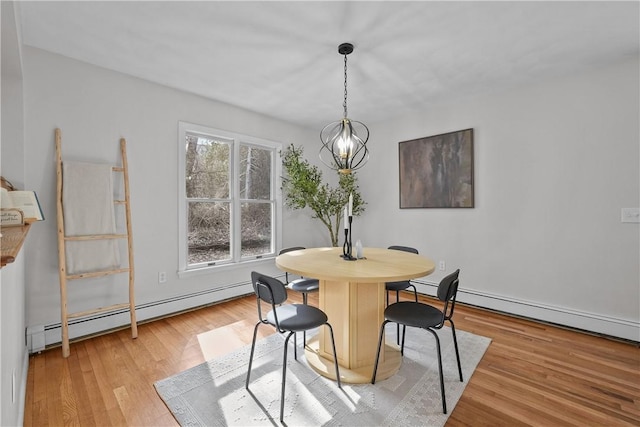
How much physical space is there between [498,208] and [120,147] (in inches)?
158

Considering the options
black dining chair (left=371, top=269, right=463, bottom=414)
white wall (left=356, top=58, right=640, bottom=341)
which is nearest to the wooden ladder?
black dining chair (left=371, top=269, right=463, bottom=414)

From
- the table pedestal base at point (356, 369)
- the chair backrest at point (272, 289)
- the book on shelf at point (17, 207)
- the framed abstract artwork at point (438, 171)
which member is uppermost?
the framed abstract artwork at point (438, 171)

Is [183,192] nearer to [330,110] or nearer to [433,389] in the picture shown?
[330,110]

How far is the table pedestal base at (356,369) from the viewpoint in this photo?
77.0 inches

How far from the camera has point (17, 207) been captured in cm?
177

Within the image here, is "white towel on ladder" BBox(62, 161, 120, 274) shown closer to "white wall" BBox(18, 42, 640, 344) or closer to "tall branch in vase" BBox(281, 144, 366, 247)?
"white wall" BBox(18, 42, 640, 344)

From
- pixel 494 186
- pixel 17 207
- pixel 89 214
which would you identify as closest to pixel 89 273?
pixel 89 214

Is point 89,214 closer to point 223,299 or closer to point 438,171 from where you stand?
point 223,299

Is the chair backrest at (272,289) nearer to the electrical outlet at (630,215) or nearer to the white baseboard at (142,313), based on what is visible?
the white baseboard at (142,313)

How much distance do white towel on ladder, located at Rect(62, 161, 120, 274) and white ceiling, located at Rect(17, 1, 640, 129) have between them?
1006 mm

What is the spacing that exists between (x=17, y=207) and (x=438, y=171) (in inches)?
153

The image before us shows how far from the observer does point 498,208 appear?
10.7 feet

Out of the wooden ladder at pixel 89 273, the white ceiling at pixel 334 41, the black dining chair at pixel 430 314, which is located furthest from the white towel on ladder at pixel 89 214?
the black dining chair at pixel 430 314

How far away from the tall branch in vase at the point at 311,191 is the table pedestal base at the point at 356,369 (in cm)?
199
